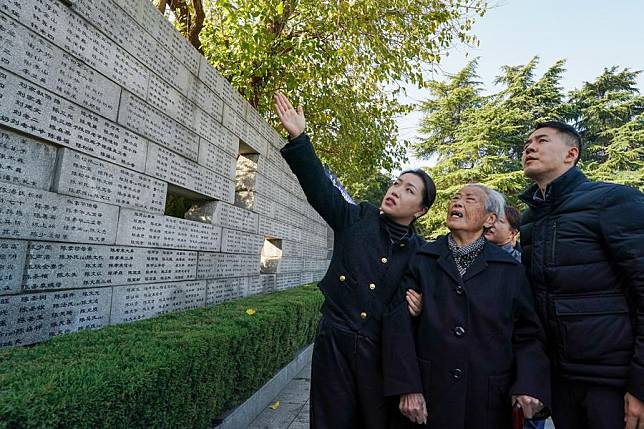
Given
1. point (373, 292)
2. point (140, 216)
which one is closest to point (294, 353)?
point (140, 216)

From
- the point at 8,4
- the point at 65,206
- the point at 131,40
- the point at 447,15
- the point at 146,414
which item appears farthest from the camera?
the point at 447,15

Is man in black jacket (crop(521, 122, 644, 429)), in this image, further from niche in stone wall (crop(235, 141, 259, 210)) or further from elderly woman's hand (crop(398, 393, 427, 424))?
niche in stone wall (crop(235, 141, 259, 210))

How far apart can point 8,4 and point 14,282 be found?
66.0 inches

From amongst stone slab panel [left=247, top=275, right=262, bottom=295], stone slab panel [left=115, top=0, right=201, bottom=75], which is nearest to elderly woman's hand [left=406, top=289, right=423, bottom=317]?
stone slab panel [left=115, top=0, right=201, bottom=75]

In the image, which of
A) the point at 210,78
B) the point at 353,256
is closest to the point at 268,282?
the point at 210,78

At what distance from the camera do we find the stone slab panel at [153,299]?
10.2ft

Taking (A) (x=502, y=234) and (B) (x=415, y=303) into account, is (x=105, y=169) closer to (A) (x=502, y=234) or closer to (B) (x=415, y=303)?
(B) (x=415, y=303)

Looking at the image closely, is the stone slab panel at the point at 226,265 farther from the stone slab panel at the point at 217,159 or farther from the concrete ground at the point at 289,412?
the concrete ground at the point at 289,412

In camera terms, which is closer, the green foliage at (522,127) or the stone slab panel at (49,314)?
the stone slab panel at (49,314)

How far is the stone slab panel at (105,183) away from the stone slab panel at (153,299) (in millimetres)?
771

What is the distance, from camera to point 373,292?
2.22 meters

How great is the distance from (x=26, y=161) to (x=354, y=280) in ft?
7.35

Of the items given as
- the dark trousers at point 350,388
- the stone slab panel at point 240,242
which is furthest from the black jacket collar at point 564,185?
the stone slab panel at point 240,242

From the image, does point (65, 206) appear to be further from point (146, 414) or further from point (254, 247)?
point (254, 247)
